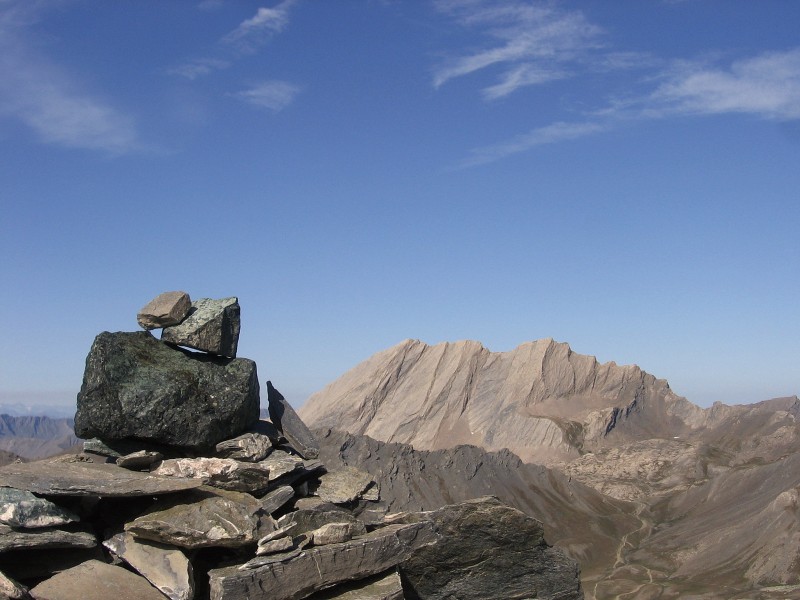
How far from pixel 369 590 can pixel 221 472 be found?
366 cm

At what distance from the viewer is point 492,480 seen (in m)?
178

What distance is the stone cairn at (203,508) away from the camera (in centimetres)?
1420

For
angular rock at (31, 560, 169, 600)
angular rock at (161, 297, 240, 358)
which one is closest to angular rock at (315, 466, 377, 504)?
angular rock at (161, 297, 240, 358)

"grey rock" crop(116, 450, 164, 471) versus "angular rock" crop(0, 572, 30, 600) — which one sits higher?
"grey rock" crop(116, 450, 164, 471)

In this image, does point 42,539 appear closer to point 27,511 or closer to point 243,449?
point 27,511

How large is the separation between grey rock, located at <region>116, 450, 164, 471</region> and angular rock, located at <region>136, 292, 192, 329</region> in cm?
302

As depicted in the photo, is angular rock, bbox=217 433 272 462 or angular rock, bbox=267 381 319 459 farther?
angular rock, bbox=267 381 319 459

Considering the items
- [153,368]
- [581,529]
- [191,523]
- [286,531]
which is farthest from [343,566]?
[581,529]

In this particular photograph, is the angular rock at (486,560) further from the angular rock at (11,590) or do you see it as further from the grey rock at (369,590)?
the angular rock at (11,590)

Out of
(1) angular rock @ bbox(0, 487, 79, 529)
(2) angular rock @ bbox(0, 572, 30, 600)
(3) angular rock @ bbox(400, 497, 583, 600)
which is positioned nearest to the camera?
(2) angular rock @ bbox(0, 572, 30, 600)

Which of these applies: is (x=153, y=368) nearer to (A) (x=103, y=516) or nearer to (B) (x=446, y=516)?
(A) (x=103, y=516)

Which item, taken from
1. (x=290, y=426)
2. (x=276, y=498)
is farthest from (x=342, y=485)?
(x=276, y=498)

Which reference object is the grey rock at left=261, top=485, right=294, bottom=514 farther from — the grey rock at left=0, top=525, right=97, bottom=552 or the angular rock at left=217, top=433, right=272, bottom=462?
the grey rock at left=0, top=525, right=97, bottom=552

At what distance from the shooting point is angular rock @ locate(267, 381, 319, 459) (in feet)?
63.5
